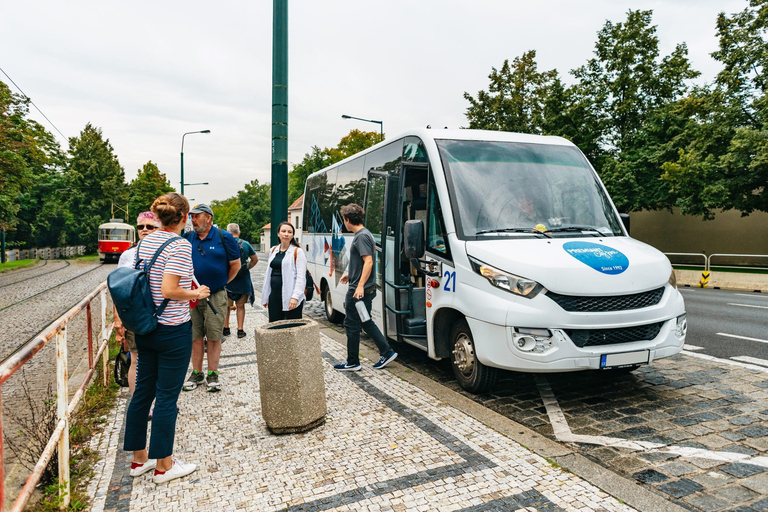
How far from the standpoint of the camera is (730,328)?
9.37m

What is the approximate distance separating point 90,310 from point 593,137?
29.0m

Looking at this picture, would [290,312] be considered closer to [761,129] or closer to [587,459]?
[587,459]

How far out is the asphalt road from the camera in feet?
24.2

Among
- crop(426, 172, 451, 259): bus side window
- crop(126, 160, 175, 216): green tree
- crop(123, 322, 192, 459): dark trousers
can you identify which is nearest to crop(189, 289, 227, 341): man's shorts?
crop(123, 322, 192, 459): dark trousers

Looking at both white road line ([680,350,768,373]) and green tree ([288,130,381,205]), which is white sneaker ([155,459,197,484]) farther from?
green tree ([288,130,381,205])

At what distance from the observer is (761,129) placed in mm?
22188

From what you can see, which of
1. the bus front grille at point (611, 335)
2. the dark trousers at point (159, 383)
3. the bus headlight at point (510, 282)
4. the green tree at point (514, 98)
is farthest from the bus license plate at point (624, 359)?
the green tree at point (514, 98)

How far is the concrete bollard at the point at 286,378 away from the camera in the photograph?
4.40 m

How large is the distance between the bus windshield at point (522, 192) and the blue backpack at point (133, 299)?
→ 3109 millimetres

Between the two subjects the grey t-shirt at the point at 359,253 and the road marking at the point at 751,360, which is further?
the road marking at the point at 751,360

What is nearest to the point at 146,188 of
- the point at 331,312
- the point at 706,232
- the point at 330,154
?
the point at 330,154

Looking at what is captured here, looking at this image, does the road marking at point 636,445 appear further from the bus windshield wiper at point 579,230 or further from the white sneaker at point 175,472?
the white sneaker at point 175,472

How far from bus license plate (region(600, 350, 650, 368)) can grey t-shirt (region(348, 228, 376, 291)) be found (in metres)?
2.68

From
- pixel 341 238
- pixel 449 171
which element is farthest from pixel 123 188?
pixel 449 171
